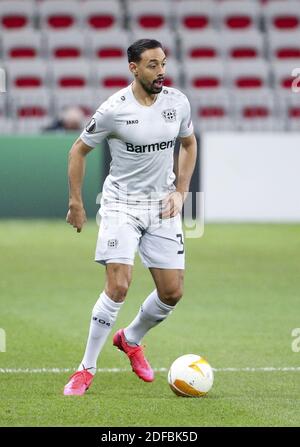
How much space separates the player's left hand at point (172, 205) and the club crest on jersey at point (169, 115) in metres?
0.50

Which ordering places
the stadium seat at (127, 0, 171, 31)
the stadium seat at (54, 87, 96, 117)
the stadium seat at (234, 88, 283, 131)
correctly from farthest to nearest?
the stadium seat at (127, 0, 171, 31)
the stadium seat at (234, 88, 283, 131)
the stadium seat at (54, 87, 96, 117)

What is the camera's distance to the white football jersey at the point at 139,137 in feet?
26.5

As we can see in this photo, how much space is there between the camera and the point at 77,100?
23.1 meters

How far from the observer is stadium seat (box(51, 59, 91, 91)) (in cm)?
2440

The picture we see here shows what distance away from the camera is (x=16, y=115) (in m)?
22.4

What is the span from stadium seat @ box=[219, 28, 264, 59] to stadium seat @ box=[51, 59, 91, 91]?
320 centimetres

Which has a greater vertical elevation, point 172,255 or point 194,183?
point 172,255

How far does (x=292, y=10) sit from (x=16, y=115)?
7.38 metres

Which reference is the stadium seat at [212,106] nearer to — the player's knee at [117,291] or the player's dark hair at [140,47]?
the player's dark hair at [140,47]

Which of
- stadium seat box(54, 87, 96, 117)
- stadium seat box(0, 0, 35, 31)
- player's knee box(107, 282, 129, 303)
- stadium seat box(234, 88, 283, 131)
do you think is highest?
player's knee box(107, 282, 129, 303)

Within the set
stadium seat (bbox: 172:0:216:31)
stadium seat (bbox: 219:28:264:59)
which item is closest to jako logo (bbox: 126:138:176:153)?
stadium seat (bbox: 219:28:264:59)

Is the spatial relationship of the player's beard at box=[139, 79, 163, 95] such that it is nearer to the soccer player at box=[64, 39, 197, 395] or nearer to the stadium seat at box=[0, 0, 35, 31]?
the soccer player at box=[64, 39, 197, 395]
